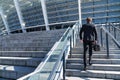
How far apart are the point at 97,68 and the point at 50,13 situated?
125 ft

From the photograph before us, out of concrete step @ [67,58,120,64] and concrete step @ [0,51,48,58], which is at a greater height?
concrete step @ [67,58,120,64]

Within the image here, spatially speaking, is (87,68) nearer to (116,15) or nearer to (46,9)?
(116,15)

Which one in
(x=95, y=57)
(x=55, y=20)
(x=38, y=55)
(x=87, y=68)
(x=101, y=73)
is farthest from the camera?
(x=55, y=20)

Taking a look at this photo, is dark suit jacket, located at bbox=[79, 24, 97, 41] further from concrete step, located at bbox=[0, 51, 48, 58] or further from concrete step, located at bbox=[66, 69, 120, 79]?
concrete step, located at bbox=[0, 51, 48, 58]

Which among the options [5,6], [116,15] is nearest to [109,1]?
[116,15]

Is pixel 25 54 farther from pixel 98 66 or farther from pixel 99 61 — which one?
pixel 98 66

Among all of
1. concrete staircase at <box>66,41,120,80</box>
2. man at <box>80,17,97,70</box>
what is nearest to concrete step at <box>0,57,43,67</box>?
concrete staircase at <box>66,41,120,80</box>

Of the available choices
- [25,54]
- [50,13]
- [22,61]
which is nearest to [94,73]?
[22,61]

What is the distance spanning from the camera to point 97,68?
821 centimetres

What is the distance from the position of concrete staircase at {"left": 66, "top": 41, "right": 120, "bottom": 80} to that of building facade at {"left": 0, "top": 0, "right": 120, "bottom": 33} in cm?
3332

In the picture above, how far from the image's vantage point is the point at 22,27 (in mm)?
47594

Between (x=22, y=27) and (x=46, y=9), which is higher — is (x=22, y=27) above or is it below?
below

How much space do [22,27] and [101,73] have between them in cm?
4100

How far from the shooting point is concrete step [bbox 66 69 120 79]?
750cm
